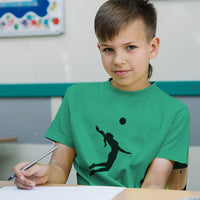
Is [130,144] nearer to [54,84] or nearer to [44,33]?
[54,84]

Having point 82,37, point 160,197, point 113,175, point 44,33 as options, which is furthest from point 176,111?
point 44,33

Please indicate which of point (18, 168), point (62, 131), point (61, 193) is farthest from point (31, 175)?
point (62, 131)

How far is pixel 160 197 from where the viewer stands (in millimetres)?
674

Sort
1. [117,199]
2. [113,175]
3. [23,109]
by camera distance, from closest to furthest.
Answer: [117,199] < [113,175] < [23,109]

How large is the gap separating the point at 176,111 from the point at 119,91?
0.20 m

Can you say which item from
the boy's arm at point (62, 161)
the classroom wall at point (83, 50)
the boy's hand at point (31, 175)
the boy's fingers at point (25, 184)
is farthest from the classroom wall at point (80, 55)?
the boy's fingers at point (25, 184)

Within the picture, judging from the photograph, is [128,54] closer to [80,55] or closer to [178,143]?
[178,143]

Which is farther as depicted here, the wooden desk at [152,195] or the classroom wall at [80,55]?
the classroom wall at [80,55]

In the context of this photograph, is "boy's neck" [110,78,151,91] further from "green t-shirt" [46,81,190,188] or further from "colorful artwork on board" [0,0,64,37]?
"colorful artwork on board" [0,0,64,37]

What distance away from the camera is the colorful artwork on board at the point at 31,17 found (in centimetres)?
179

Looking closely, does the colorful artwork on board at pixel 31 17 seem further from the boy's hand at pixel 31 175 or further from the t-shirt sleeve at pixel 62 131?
the boy's hand at pixel 31 175

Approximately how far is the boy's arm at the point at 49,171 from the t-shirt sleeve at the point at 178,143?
1.03ft

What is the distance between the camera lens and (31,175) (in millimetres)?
874

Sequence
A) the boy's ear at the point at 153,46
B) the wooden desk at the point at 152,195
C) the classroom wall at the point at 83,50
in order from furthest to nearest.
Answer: the classroom wall at the point at 83,50, the boy's ear at the point at 153,46, the wooden desk at the point at 152,195
